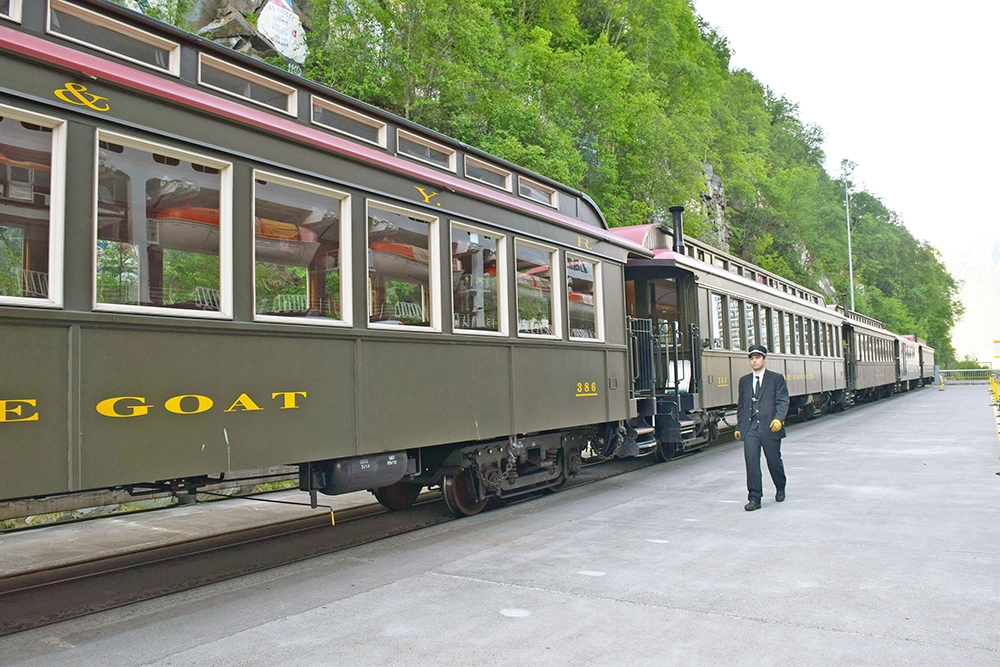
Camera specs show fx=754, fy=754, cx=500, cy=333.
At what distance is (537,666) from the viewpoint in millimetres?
3439

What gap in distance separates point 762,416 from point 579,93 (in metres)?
16.2

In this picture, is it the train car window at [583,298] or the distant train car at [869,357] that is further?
the distant train car at [869,357]

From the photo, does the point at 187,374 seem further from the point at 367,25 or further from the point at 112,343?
the point at 367,25

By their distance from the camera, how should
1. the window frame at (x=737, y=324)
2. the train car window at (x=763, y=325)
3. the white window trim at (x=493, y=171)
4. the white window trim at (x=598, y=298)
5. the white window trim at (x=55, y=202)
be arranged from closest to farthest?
1. the white window trim at (x=55, y=202)
2. the white window trim at (x=493, y=171)
3. the white window trim at (x=598, y=298)
4. the window frame at (x=737, y=324)
5. the train car window at (x=763, y=325)

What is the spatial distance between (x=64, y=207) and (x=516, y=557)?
3.70 m

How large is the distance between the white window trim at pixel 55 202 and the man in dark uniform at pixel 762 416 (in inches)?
240

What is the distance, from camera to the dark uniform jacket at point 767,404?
7582mm

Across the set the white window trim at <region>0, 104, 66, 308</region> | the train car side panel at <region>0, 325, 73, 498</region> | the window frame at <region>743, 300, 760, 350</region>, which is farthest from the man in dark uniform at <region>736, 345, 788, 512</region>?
the window frame at <region>743, 300, 760, 350</region>

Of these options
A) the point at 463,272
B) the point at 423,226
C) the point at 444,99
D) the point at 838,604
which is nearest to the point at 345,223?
the point at 423,226

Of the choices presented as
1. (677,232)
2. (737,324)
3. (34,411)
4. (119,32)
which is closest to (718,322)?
(737,324)

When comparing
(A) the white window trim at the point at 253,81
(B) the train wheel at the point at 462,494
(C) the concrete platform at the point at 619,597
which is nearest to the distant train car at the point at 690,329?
(B) the train wheel at the point at 462,494

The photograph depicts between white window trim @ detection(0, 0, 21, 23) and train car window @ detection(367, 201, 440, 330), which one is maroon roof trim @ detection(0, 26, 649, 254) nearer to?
white window trim @ detection(0, 0, 21, 23)

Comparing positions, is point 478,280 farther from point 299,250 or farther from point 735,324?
point 735,324

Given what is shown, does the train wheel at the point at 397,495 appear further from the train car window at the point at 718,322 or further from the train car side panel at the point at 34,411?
the train car window at the point at 718,322
